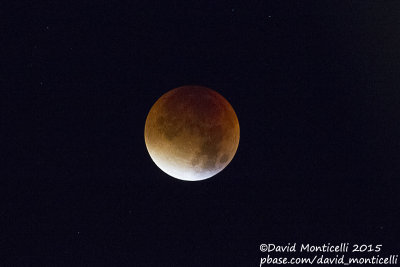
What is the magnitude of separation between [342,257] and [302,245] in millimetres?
693

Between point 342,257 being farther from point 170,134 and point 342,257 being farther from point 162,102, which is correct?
point 162,102

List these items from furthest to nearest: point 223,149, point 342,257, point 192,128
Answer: point 342,257 < point 223,149 < point 192,128

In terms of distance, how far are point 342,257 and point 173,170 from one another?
3.54 meters

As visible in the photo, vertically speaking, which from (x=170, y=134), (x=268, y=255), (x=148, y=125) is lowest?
(x=268, y=255)

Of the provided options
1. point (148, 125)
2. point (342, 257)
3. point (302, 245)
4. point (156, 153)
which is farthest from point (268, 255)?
point (148, 125)

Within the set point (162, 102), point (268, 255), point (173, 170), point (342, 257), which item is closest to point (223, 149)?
point (173, 170)

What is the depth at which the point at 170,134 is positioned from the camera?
382 cm

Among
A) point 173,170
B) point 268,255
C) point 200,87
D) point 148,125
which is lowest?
point 268,255

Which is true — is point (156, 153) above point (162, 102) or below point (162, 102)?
below

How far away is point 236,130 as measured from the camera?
4293 mm

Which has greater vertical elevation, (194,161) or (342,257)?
(194,161)

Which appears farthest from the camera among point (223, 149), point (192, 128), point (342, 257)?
point (342, 257)

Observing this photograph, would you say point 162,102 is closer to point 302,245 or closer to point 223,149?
point 223,149

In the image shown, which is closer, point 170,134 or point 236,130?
point 170,134
